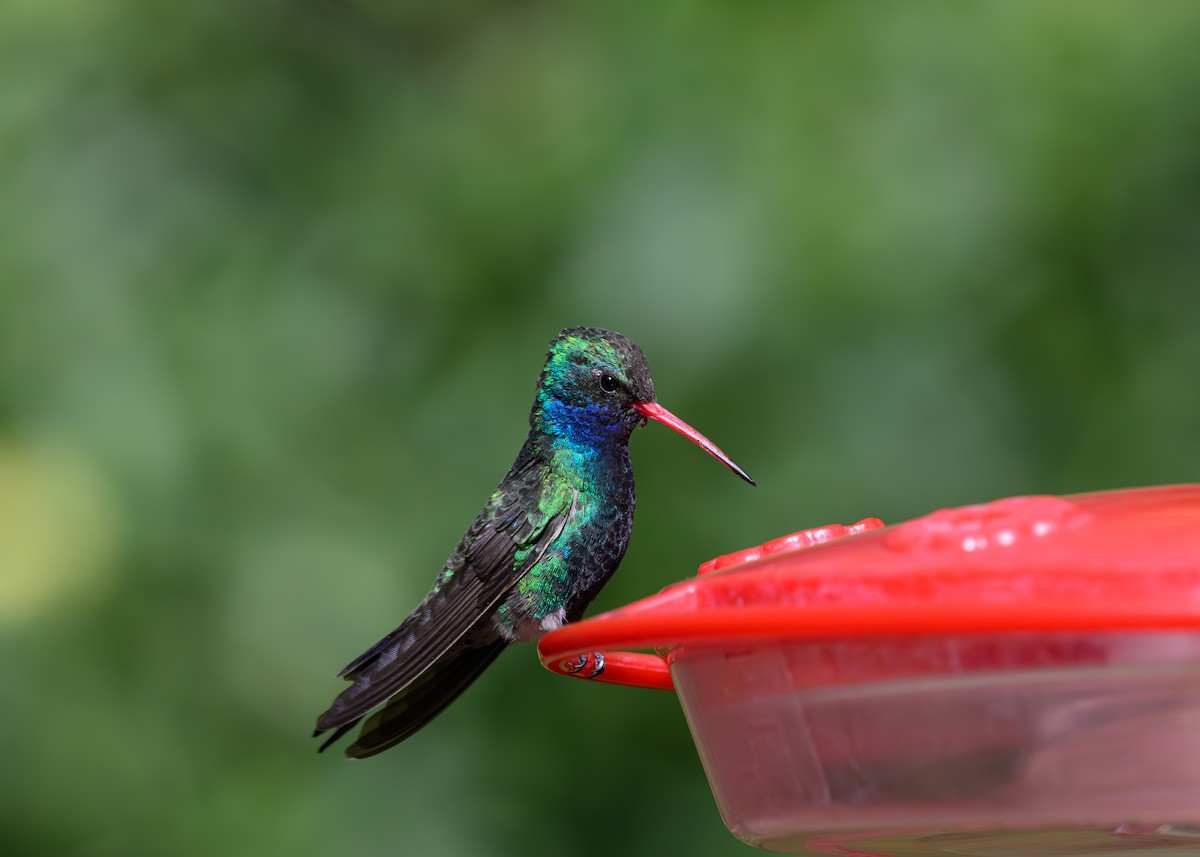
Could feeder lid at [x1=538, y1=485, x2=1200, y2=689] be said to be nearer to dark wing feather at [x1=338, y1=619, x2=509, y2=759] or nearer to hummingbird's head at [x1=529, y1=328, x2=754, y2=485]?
dark wing feather at [x1=338, y1=619, x2=509, y2=759]

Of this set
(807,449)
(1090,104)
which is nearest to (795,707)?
(807,449)

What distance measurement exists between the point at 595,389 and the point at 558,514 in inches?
10.4

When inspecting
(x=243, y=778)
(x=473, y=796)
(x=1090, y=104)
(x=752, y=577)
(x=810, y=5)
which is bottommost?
(x=473, y=796)

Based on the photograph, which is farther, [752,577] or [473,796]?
[473,796]

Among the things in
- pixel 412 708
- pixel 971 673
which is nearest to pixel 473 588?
pixel 412 708

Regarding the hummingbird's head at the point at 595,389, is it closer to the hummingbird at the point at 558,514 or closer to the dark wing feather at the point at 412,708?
the hummingbird at the point at 558,514

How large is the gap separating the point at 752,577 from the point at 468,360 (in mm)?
3012

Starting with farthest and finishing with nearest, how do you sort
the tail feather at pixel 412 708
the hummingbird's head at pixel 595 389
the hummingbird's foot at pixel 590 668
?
the hummingbird's head at pixel 595 389 → the tail feather at pixel 412 708 → the hummingbird's foot at pixel 590 668

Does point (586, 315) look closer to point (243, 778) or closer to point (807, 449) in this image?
point (807, 449)

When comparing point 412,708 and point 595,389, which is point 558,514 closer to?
point 595,389

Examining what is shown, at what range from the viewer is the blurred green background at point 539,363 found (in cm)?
418

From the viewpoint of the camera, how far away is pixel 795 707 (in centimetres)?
159

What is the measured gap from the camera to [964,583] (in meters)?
1.39

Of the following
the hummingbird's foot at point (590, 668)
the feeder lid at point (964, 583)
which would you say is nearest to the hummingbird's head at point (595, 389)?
the hummingbird's foot at point (590, 668)
